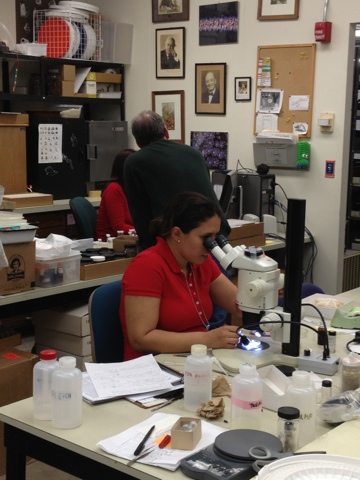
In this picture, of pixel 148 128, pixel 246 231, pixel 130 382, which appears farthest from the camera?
pixel 246 231

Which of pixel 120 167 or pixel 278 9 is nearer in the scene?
pixel 120 167

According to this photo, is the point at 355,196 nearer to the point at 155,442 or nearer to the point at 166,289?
the point at 166,289

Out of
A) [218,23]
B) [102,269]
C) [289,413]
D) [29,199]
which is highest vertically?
[218,23]

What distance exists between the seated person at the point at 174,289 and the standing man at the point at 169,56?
125 inches

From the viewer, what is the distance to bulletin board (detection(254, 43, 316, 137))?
4.74 meters

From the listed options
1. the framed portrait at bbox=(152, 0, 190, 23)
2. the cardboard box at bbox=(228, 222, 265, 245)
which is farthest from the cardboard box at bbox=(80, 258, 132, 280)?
the framed portrait at bbox=(152, 0, 190, 23)

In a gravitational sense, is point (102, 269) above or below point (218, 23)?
below

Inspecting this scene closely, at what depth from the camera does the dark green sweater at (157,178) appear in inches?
125

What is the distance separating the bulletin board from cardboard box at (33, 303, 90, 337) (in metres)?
2.16

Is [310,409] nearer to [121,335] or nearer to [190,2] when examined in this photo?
[121,335]

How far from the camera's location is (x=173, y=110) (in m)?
5.49

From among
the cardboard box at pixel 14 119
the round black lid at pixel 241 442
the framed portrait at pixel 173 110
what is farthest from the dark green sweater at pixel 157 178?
the framed portrait at pixel 173 110

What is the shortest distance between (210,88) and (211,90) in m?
0.02

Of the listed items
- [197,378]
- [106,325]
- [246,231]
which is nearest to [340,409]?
[197,378]
